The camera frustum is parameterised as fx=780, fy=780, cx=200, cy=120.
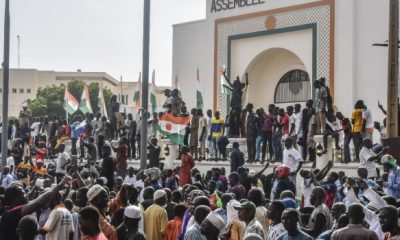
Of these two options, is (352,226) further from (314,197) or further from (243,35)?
(243,35)

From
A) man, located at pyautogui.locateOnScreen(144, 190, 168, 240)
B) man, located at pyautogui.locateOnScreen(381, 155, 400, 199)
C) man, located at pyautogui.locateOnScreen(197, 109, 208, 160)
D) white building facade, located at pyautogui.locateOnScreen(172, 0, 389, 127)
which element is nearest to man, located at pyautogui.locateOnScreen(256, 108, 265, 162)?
man, located at pyautogui.locateOnScreen(197, 109, 208, 160)

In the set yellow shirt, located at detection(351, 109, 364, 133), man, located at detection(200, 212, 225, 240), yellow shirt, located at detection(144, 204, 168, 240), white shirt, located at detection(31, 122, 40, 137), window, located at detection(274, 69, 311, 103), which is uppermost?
window, located at detection(274, 69, 311, 103)

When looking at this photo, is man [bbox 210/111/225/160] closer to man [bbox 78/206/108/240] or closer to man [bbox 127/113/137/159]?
man [bbox 127/113/137/159]

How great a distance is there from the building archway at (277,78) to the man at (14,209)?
2260 centimetres

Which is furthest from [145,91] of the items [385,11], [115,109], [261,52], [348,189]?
[261,52]

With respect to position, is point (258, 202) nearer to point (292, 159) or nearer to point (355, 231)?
point (355, 231)

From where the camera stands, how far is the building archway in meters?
30.4

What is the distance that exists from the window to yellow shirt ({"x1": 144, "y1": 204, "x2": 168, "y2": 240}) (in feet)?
67.6

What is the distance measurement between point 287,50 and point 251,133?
1061 centimetres

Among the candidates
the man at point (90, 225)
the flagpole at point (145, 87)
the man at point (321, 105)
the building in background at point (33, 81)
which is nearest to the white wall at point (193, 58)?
the man at point (321, 105)

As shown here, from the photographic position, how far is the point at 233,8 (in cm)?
3075

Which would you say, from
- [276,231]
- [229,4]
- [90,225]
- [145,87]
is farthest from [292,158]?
[229,4]

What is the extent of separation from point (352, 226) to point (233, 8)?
78.4 ft

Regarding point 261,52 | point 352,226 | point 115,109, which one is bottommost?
point 352,226
